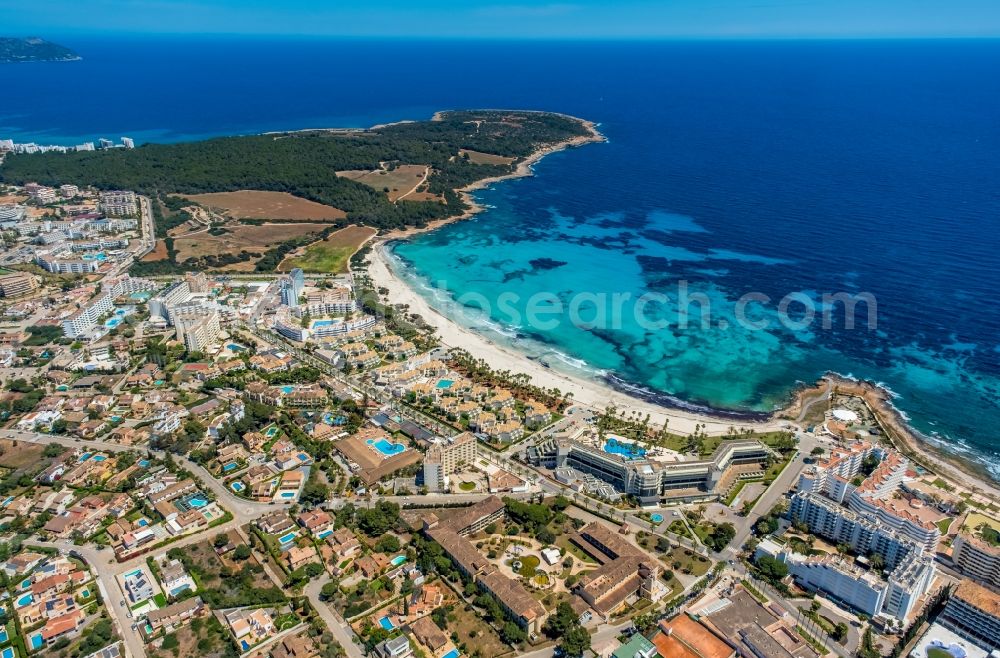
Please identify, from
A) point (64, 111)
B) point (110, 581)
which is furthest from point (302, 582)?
point (64, 111)

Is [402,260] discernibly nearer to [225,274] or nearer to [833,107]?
[225,274]

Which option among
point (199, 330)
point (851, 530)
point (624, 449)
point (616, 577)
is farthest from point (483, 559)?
point (199, 330)

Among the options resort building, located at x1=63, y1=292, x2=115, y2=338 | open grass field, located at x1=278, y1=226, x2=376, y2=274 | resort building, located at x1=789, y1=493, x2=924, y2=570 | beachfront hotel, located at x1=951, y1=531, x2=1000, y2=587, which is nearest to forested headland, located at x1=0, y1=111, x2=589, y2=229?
open grass field, located at x1=278, y1=226, x2=376, y2=274

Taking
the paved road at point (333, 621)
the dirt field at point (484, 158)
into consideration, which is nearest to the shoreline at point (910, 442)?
the paved road at point (333, 621)

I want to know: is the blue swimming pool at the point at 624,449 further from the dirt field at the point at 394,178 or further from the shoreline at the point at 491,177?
the dirt field at the point at 394,178

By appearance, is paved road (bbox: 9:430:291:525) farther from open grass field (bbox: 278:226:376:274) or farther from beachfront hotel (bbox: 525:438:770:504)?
open grass field (bbox: 278:226:376:274)
